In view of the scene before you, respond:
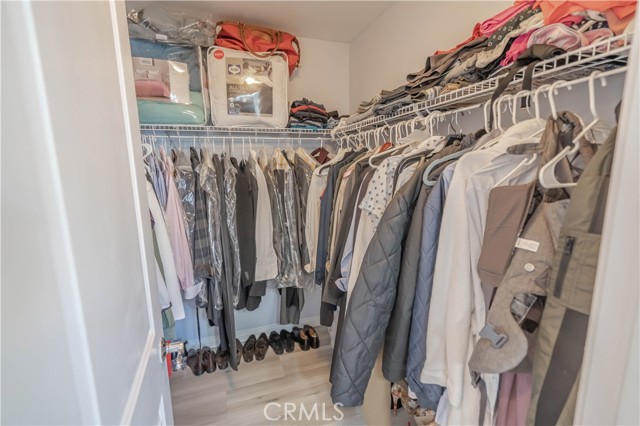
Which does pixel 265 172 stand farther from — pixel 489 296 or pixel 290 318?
pixel 489 296

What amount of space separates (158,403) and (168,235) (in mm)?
978

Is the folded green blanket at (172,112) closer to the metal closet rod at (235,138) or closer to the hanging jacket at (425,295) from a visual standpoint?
the metal closet rod at (235,138)

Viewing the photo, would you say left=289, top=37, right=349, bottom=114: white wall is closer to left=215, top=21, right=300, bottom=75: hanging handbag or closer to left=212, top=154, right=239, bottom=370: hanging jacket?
left=215, top=21, right=300, bottom=75: hanging handbag

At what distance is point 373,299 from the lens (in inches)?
35.1

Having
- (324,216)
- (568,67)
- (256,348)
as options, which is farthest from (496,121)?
(256,348)

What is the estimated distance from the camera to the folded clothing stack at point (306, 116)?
2092mm

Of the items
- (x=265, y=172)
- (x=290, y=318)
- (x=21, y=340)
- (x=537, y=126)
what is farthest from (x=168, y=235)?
(x=537, y=126)

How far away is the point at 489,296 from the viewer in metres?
0.73

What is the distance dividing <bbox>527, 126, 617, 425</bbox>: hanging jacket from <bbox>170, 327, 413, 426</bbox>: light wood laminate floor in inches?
45.5

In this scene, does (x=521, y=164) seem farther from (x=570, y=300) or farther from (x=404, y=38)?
(x=404, y=38)

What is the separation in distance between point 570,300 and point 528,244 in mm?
131

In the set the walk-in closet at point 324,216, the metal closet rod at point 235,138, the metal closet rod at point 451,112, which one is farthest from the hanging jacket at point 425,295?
the metal closet rod at point 235,138

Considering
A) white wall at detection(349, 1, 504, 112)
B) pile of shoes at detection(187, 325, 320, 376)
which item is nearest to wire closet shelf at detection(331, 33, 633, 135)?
white wall at detection(349, 1, 504, 112)

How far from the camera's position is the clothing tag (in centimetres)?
59
